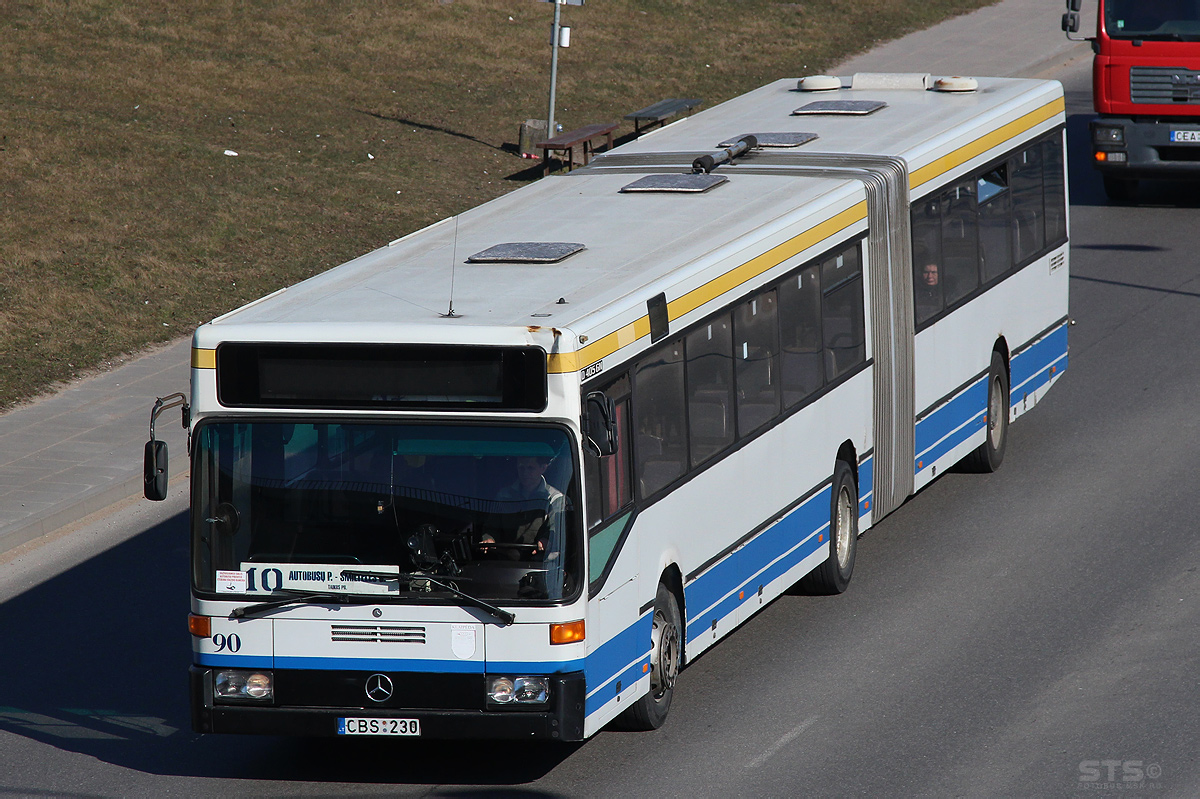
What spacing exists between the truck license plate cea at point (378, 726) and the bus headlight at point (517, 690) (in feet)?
1.30

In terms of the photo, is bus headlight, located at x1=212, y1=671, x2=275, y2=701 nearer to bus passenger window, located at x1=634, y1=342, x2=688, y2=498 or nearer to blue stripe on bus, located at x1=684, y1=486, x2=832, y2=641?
bus passenger window, located at x1=634, y1=342, x2=688, y2=498

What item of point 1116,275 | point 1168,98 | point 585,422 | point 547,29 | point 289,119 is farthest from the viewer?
point 547,29

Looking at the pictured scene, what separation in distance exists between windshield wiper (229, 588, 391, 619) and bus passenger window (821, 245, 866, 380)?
437 cm

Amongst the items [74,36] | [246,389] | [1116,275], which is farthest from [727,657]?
[74,36]

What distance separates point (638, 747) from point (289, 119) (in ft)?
63.2

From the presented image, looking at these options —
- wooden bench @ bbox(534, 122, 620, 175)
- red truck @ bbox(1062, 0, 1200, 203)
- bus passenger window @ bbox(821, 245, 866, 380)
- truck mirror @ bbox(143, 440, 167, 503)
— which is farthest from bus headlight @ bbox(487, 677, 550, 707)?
red truck @ bbox(1062, 0, 1200, 203)

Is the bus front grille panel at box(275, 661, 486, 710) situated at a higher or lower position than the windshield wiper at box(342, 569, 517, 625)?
lower

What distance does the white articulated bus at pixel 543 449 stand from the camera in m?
8.38

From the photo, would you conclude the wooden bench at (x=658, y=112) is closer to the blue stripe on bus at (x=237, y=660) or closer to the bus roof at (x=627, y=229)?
the bus roof at (x=627, y=229)

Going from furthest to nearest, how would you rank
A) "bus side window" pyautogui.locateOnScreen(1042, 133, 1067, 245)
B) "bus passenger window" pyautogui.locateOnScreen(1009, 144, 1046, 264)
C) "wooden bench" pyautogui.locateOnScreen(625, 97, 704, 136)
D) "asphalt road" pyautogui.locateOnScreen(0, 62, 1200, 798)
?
"wooden bench" pyautogui.locateOnScreen(625, 97, 704, 136)
"bus side window" pyautogui.locateOnScreen(1042, 133, 1067, 245)
"bus passenger window" pyautogui.locateOnScreen(1009, 144, 1046, 264)
"asphalt road" pyautogui.locateOnScreen(0, 62, 1200, 798)

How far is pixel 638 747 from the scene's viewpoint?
9.49 metres

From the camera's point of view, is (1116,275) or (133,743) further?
(1116,275)

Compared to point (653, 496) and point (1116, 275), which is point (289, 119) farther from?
point (653, 496)

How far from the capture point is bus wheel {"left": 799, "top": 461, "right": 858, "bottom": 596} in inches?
468
